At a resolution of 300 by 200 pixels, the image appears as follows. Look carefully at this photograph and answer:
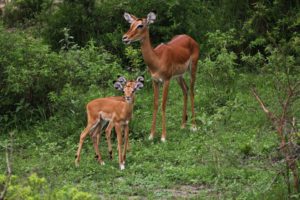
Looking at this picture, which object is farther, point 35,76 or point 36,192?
point 35,76

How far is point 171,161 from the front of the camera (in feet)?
32.3

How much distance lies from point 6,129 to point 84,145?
1.58m

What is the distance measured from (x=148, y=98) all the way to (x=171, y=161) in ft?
10.7

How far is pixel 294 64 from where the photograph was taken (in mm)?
13734

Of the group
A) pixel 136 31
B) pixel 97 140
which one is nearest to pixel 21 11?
pixel 136 31

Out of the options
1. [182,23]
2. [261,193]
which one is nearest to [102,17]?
[182,23]

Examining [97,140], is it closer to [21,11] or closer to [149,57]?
[149,57]

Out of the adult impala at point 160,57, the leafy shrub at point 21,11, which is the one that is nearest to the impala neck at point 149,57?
the adult impala at point 160,57

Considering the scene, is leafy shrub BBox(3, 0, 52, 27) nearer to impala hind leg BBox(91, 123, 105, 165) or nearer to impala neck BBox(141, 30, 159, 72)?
impala neck BBox(141, 30, 159, 72)

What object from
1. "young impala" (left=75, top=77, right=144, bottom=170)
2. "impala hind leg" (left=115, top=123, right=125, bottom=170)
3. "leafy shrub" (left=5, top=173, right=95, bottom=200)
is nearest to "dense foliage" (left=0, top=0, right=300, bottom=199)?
"leafy shrub" (left=5, top=173, right=95, bottom=200)

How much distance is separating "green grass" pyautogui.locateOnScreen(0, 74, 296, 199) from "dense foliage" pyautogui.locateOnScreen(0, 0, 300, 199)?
18mm

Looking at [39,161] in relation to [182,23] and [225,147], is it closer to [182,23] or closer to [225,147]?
[225,147]

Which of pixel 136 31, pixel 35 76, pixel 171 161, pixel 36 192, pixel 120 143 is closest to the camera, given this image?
pixel 36 192

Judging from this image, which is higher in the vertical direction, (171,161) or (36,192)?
(36,192)
